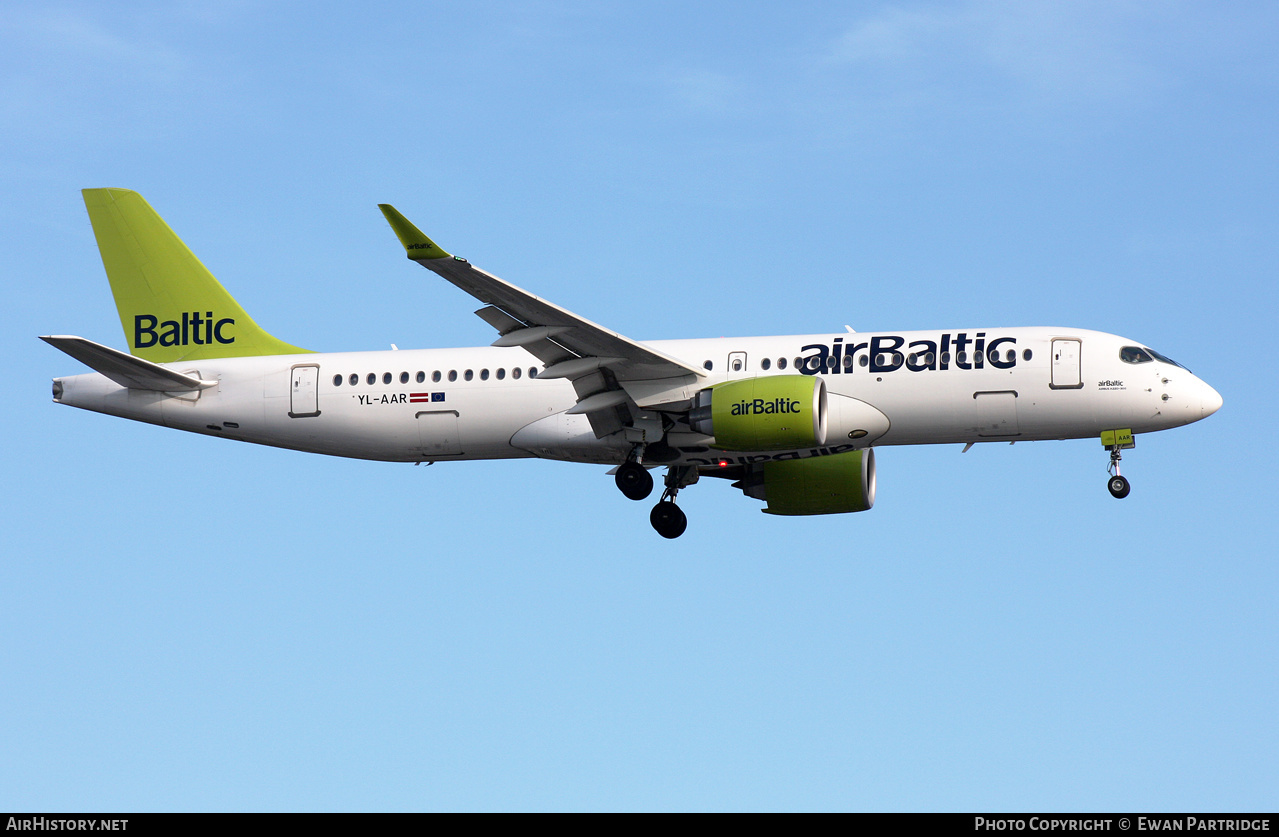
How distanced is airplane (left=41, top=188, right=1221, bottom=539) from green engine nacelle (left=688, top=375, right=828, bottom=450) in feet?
0.15

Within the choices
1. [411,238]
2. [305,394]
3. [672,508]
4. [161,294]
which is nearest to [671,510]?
[672,508]

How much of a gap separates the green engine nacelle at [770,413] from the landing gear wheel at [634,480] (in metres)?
2.85

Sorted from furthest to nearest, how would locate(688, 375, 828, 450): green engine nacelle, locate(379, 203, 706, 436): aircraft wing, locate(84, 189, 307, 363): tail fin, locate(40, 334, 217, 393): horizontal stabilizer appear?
locate(84, 189, 307, 363): tail fin → locate(40, 334, 217, 393): horizontal stabilizer → locate(688, 375, 828, 450): green engine nacelle → locate(379, 203, 706, 436): aircraft wing

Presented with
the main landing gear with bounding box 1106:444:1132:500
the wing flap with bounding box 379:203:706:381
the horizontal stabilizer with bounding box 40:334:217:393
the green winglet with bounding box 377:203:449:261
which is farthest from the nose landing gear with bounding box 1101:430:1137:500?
the horizontal stabilizer with bounding box 40:334:217:393

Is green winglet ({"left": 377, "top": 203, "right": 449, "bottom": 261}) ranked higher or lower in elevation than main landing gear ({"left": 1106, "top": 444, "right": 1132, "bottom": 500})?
higher

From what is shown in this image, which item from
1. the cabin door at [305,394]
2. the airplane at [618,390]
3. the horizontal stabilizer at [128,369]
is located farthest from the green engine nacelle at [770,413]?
the horizontal stabilizer at [128,369]

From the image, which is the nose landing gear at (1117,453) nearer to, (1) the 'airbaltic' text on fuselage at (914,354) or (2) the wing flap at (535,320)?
(1) the 'airbaltic' text on fuselage at (914,354)

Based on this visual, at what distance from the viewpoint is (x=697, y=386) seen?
1389 inches

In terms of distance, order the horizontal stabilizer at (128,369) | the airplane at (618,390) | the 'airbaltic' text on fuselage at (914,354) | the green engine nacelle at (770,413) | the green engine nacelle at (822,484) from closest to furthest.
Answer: the green engine nacelle at (770,413) → the airplane at (618,390) → the 'airbaltic' text on fuselage at (914,354) → the horizontal stabilizer at (128,369) → the green engine nacelle at (822,484)

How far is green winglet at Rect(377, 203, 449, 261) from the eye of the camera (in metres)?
28.2

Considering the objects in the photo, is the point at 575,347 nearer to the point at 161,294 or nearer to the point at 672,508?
the point at 672,508

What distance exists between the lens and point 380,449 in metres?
38.2

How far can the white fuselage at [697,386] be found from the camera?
3444 cm

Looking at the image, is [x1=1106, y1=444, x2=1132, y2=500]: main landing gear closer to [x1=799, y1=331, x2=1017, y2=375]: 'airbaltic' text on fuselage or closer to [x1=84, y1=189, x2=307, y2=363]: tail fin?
[x1=799, y1=331, x2=1017, y2=375]: 'airbaltic' text on fuselage
